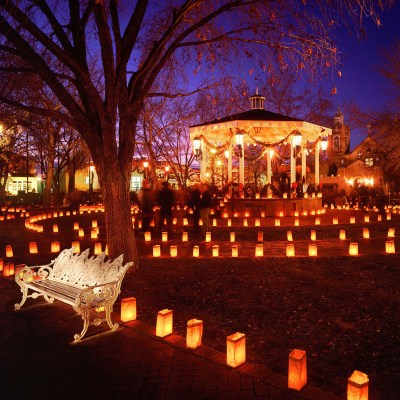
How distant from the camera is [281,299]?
626 cm

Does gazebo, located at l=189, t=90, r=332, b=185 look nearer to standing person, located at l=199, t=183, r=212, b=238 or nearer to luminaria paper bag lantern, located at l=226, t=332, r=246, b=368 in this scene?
standing person, located at l=199, t=183, r=212, b=238

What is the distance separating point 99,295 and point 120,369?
1.16 meters

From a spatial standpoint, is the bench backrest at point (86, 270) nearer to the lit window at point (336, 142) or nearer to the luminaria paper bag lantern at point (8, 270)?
the luminaria paper bag lantern at point (8, 270)

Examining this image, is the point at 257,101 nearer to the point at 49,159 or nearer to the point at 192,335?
the point at 49,159

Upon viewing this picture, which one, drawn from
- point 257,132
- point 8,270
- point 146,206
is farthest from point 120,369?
point 257,132

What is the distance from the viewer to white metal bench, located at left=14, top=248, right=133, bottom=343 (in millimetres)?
4711

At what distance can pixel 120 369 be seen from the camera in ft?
12.8

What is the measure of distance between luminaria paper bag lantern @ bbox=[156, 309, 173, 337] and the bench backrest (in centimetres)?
78

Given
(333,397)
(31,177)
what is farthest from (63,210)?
(31,177)

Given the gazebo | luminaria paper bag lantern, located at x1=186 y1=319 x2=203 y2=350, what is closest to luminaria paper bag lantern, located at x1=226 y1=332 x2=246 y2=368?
luminaria paper bag lantern, located at x1=186 y1=319 x2=203 y2=350

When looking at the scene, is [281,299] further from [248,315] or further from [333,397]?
[333,397]

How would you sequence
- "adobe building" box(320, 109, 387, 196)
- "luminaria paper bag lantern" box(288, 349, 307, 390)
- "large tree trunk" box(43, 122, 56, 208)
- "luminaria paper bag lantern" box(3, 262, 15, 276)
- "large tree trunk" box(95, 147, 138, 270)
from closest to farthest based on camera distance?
"luminaria paper bag lantern" box(288, 349, 307, 390)
"large tree trunk" box(95, 147, 138, 270)
"luminaria paper bag lantern" box(3, 262, 15, 276)
"large tree trunk" box(43, 122, 56, 208)
"adobe building" box(320, 109, 387, 196)

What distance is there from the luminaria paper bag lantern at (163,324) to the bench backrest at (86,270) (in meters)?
0.78

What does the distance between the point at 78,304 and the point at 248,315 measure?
2.44 meters
